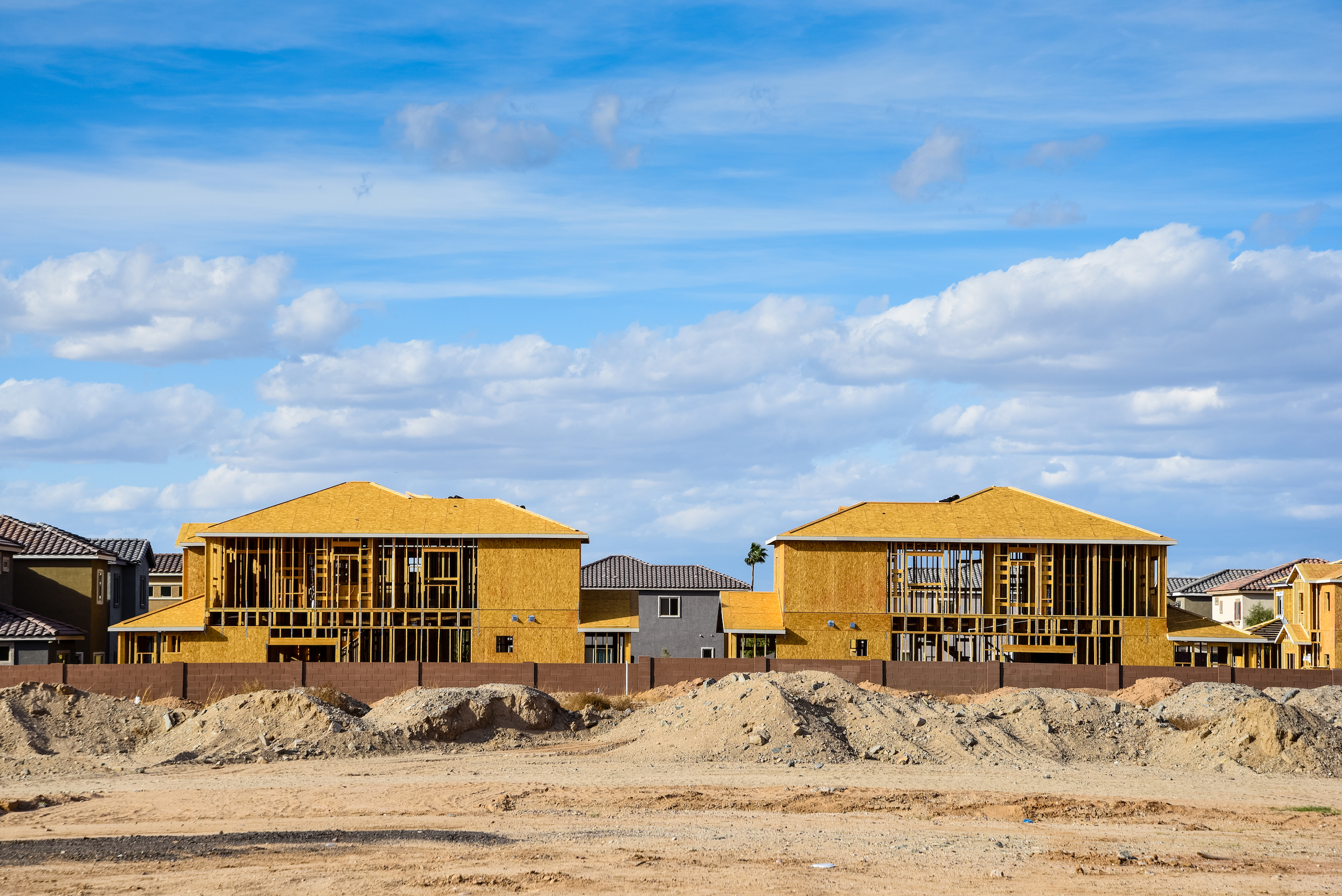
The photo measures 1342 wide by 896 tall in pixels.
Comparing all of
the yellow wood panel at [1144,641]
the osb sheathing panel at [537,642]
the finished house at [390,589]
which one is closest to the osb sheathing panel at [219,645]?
the finished house at [390,589]

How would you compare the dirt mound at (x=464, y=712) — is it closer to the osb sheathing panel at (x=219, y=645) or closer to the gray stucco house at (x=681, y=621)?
the osb sheathing panel at (x=219, y=645)

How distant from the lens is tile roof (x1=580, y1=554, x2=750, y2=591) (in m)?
67.7

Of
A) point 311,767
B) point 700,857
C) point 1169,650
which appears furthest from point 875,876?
point 1169,650

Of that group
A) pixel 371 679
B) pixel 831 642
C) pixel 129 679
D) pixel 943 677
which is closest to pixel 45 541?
pixel 129 679

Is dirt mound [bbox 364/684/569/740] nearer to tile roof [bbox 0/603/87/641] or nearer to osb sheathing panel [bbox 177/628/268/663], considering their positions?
→ osb sheathing panel [bbox 177/628/268/663]

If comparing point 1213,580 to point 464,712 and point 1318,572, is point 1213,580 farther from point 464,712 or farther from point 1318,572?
point 464,712

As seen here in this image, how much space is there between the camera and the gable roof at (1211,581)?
89750mm

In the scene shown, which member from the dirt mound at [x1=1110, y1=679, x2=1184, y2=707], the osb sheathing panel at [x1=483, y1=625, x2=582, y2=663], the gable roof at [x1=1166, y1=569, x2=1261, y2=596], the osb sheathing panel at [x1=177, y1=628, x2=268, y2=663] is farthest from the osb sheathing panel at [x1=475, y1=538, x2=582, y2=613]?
the gable roof at [x1=1166, y1=569, x2=1261, y2=596]

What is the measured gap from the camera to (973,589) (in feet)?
163

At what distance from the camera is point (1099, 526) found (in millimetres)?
49344

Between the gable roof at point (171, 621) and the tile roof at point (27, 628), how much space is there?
5.39ft

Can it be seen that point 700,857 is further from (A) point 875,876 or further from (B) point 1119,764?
(B) point 1119,764

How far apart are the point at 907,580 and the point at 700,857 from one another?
111ft

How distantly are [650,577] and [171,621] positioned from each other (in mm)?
28285
